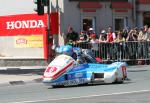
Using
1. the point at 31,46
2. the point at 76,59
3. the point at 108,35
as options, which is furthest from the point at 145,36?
the point at 76,59

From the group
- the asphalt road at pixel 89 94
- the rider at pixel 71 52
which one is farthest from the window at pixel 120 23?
the rider at pixel 71 52

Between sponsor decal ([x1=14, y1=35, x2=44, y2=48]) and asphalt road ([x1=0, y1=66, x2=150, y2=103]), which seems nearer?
asphalt road ([x1=0, y1=66, x2=150, y2=103])

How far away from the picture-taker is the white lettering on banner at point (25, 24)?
3084 cm

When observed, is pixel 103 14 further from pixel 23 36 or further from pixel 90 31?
pixel 23 36

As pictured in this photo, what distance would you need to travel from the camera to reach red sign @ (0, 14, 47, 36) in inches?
1212

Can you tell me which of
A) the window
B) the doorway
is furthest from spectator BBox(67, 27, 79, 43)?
the window

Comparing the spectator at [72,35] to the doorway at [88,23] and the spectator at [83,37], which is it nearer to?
the spectator at [83,37]

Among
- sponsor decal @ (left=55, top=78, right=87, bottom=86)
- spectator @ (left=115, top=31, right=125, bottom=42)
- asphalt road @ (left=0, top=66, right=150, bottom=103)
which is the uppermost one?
spectator @ (left=115, top=31, right=125, bottom=42)

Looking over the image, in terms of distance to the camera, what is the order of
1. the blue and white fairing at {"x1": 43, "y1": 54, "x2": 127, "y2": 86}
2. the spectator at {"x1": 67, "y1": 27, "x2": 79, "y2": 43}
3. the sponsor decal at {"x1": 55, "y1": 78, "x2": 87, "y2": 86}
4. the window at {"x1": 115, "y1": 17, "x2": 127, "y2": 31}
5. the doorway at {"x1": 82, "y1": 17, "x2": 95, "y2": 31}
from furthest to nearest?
the window at {"x1": 115, "y1": 17, "x2": 127, "y2": 31} < the doorway at {"x1": 82, "y1": 17, "x2": 95, "y2": 31} < the spectator at {"x1": 67, "y1": 27, "x2": 79, "y2": 43} < the sponsor decal at {"x1": 55, "y1": 78, "x2": 87, "y2": 86} < the blue and white fairing at {"x1": 43, "y1": 54, "x2": 127, "y2": 86}

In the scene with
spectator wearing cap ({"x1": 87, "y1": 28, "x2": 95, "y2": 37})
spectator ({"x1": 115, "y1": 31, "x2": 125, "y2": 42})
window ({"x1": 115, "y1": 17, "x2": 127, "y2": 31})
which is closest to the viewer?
spectator ({"x1": 115, "y1": 31, "x2": 125, "y2": 42})

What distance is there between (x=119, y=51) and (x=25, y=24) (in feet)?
18.4

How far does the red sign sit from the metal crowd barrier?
2972 millimetres

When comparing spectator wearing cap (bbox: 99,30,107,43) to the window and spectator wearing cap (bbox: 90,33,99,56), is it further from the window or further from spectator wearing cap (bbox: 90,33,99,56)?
the window

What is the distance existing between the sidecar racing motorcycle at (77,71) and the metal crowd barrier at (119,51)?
33.8 feet
